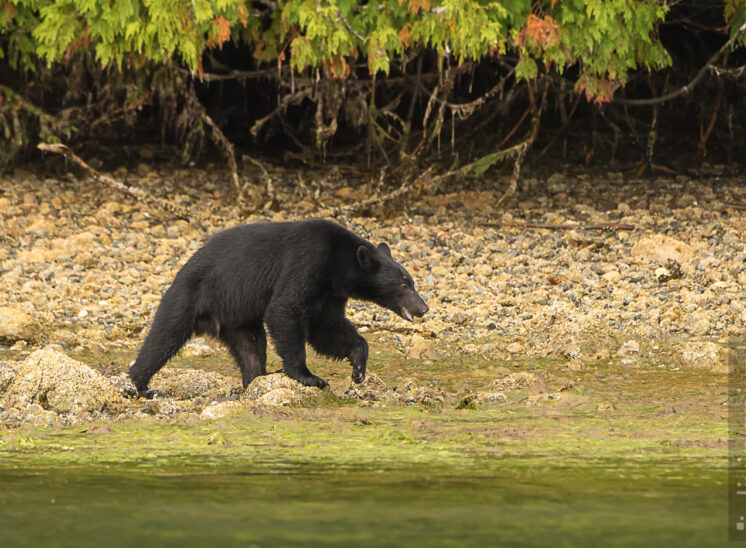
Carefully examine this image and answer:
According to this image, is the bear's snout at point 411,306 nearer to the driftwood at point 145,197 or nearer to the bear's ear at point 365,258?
the bear's ear at point 365,258

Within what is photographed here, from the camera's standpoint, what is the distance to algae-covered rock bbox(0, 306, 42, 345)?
856cm

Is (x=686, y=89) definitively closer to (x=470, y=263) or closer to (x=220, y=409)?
(x=470, y=263)

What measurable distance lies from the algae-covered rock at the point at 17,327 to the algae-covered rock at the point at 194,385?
162cm

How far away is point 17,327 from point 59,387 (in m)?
2.32

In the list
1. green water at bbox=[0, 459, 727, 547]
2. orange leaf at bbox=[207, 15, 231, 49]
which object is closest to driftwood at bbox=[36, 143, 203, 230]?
orange leaf at bbox=[207, 15, 231, 49]

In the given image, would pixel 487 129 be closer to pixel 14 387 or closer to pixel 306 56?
pixel 306 56

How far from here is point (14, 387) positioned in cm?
652

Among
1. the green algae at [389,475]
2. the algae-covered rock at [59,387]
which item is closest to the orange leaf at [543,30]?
the green algae at [389,475]

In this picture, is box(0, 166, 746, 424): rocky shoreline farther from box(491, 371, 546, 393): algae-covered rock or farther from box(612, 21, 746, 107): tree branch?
box(612, 21, 746, 107): tree branch

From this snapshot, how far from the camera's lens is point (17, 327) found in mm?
8578

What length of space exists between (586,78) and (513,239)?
1.84m

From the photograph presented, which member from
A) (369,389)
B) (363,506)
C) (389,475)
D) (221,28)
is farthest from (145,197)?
(363,506)

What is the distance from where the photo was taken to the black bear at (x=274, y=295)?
706 cm

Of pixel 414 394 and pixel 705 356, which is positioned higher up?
pixel 705 356
